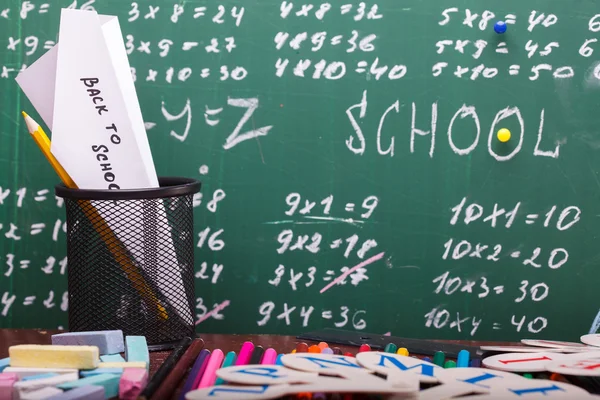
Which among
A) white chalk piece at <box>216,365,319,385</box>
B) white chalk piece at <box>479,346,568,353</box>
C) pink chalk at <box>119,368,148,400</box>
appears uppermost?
white chalk piece at <box>216,365,319,385</box>

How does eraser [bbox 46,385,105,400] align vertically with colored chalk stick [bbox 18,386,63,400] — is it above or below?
above

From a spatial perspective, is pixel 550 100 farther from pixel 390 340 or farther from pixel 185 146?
pixel 185 146

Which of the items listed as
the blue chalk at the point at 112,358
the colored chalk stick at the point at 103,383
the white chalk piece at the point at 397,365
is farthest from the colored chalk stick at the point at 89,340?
the white chalk piece at the point at 397,365

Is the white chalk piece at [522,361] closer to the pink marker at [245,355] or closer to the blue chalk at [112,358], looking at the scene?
the pink marker at [245,355]

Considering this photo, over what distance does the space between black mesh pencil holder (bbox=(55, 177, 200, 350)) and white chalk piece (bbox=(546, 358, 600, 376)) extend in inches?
21.3

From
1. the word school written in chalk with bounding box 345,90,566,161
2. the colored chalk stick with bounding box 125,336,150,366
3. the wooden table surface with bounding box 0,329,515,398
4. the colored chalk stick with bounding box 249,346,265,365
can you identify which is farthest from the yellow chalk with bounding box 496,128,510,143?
the colored chalk stick with bounding box 125,336,150,366

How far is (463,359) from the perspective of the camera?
3.04 ft

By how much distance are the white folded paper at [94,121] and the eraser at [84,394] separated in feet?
0.99

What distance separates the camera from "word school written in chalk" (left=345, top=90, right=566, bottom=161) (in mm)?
1322

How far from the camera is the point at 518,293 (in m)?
1.35

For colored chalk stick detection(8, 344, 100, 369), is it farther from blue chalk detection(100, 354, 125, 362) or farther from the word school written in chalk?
the word school written in chalk

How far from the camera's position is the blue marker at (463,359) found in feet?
2.99

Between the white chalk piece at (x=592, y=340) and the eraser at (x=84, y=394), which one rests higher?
the white chalk piece at (x=592, y=340)

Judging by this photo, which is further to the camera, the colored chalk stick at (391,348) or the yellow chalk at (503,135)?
the yellow chalk at (503,135)
